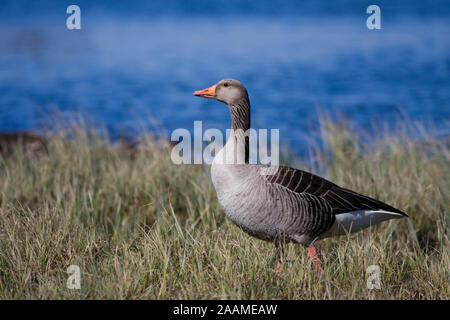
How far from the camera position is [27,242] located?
4527 millimetres

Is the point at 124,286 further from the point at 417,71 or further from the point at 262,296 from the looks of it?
the point at 417,71

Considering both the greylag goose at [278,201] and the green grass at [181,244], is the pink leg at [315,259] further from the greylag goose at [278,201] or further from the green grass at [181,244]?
the green grass at [181,244]

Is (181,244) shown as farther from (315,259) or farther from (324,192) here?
(324,192)

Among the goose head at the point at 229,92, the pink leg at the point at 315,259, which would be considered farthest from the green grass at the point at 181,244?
the goose head at the point at 229,92

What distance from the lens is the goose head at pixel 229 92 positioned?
495cm

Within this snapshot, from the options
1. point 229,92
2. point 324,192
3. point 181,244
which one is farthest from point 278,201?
point 229,92

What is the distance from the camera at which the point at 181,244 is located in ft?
15.6

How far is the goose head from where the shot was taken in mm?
4945

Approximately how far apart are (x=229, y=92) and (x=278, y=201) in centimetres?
116

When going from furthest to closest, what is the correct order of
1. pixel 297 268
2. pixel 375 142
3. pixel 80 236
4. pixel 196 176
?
pixel 375 142
pixel 196 176
pixel 80 236
pixel 297 268
